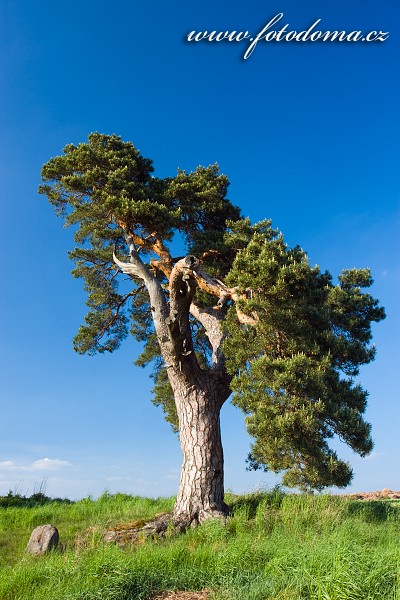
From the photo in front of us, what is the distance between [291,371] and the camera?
1164cm

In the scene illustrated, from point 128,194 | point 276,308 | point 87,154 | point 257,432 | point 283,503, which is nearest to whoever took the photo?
point 257,432

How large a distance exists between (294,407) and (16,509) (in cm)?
1105

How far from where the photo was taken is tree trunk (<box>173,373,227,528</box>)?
13133mm

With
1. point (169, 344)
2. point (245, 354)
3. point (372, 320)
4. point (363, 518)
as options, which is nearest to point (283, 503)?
point (363, 518)

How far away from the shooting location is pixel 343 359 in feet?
45.6

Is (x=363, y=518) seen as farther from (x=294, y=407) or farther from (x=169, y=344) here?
(x=169, y=344)

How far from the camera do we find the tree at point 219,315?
39.0ft

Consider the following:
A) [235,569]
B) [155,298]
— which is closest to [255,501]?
[155,298]

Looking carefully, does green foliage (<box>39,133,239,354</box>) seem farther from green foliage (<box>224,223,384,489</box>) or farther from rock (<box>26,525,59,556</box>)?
rock (<box>26,525,59,556</box>)

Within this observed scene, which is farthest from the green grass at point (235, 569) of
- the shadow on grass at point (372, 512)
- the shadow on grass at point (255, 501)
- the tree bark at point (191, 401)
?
the shadow on grass at point (255, 501)

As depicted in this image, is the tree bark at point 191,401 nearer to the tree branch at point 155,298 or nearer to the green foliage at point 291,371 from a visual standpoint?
the tree branch at point 155,298

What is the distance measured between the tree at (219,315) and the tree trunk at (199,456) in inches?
1.3

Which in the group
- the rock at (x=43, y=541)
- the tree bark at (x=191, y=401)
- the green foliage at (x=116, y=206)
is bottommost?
the rock at (x=43, y=541)

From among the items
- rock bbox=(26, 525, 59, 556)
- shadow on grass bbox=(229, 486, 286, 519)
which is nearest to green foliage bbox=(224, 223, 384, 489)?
shadow on grass bbox=(229, 486, 286, 519)
